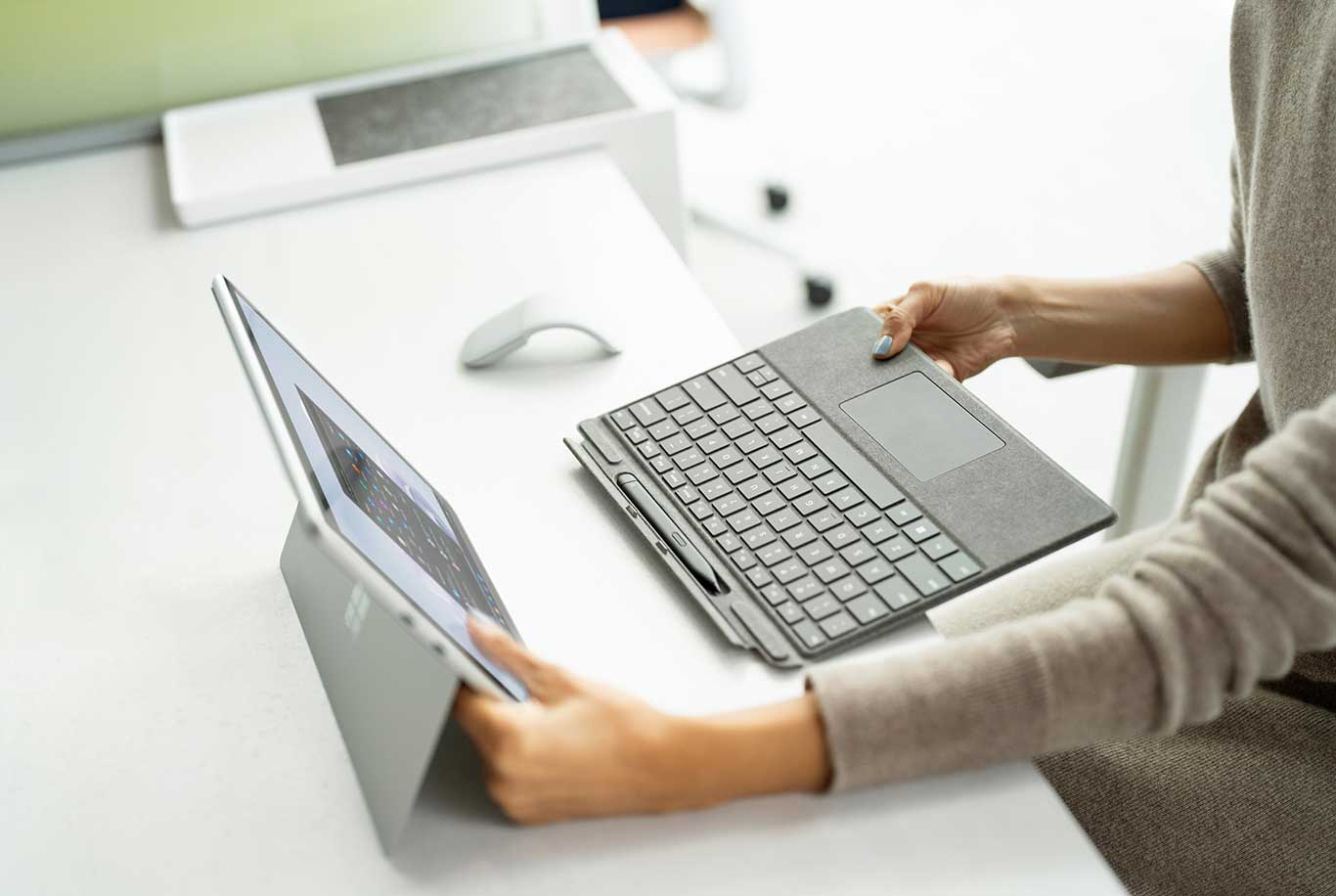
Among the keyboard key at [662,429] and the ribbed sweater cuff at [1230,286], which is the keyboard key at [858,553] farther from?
the ribbed sweater cuff at [1230,286]

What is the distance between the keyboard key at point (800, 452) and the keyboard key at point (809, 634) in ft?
0.48

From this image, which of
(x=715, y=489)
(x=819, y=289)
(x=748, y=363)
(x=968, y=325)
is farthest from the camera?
(x=819, y=289)

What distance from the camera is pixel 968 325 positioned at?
3.36 feet

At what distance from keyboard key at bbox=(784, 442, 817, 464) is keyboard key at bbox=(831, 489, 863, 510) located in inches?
1.7

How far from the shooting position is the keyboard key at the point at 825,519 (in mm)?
765

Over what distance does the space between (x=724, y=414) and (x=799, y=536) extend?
14 cm

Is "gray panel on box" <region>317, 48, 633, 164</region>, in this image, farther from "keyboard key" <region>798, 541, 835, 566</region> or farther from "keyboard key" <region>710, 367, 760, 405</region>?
"keyboard key" <region>798, 541, 835, 566</region>

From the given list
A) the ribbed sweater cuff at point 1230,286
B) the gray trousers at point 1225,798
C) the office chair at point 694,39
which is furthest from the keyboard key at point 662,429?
the office chair at point 694,39

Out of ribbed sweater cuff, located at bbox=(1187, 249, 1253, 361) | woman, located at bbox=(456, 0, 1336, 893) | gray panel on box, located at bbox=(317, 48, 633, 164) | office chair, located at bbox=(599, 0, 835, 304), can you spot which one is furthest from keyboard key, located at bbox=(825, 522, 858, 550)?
office chair, located at bbox=(599, 0, 835, 304)

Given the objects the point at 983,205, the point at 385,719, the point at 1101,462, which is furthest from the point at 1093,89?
the point at 385,719

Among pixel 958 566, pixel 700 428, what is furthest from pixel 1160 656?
pixel 700 428

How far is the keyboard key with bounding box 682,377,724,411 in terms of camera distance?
34.8 inches

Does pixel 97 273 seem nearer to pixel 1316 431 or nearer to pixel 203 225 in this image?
pixel 203 225

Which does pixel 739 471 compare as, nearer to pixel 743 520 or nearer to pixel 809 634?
pixel 743 520
